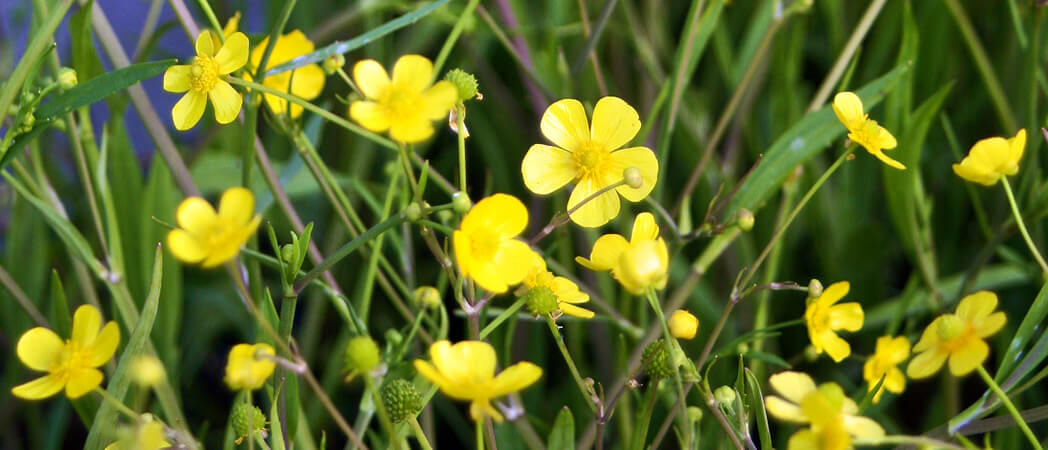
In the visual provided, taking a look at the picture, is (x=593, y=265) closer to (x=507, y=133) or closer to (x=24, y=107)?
(x=24, y=107)

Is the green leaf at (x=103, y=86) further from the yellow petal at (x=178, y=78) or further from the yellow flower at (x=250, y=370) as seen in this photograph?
the yellow flower at (x=250, y=370)

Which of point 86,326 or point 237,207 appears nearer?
point 237,207

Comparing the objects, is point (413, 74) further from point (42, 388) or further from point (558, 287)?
point (42, 388)

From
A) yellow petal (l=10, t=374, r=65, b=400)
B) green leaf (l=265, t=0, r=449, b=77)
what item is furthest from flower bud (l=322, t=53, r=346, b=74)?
yellow petal (l=10, t=374, r=65, b=400)

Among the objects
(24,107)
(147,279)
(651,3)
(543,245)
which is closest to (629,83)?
(651,3)

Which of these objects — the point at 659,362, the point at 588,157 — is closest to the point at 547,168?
the point at 588,157

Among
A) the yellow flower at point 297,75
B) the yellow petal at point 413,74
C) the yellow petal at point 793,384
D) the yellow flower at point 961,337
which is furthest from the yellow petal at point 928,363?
the yellow flower at point 297,75
